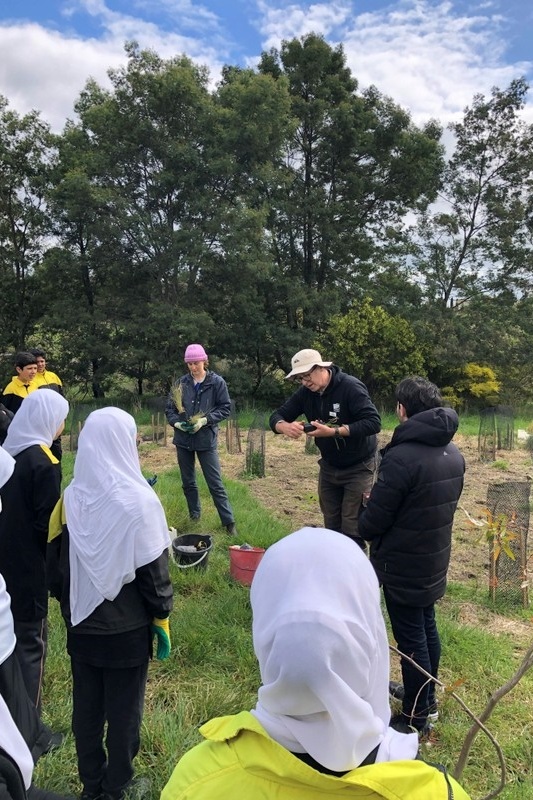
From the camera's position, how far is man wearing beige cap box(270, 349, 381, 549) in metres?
3.39

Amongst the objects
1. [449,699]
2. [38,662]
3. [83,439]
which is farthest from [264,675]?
[449,699]

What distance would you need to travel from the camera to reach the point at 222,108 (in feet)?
49.3

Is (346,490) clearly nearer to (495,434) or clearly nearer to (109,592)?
(109,592)

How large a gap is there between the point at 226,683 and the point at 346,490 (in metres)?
1.40

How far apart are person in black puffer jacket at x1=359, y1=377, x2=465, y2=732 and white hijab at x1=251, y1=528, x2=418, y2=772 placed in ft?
4.83

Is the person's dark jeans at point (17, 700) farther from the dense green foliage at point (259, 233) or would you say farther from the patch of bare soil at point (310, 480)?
the dense green foliage at point (259, 233)

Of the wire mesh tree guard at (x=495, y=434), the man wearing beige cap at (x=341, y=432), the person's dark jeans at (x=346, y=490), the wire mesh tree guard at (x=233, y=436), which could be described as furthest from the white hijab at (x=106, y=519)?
the wire mesh tree guard at (x=495, y=434)

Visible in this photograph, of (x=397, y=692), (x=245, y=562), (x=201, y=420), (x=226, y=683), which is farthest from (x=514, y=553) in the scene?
(x=201, y=420)

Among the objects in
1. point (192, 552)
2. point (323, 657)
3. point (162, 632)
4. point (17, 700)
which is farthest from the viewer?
point (192, 552)

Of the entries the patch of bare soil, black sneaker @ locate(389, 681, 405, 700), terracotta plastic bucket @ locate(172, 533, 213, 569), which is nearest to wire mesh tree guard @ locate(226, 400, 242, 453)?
the patch of bare soil

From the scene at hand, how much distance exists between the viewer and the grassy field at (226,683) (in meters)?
2.22

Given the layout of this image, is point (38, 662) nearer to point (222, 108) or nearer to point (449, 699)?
point (449, 699)

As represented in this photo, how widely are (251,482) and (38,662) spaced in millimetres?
4904

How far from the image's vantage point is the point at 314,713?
0.81m
